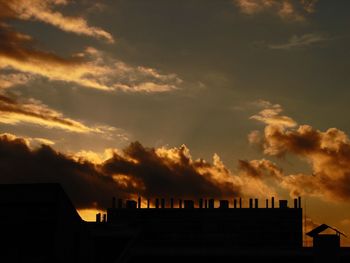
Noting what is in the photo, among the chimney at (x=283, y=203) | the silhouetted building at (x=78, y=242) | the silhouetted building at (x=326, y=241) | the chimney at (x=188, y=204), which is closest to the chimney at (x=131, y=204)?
the chimney at (x=188, y=204)

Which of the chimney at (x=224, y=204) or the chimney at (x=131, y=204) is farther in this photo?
the chimney at (x=131, y=204)

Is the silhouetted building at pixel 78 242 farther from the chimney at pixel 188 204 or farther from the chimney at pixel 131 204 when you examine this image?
the chimney at pixel 188 204

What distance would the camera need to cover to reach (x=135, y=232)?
54.7 m

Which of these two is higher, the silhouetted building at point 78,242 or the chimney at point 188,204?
the chimney at point 188,204

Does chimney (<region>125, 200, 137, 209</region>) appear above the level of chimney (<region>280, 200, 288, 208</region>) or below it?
below

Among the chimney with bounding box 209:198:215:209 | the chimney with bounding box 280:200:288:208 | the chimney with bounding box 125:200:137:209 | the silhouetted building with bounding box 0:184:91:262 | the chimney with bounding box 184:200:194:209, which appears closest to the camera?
the silhouetted building with bounding box 0:184:91:262

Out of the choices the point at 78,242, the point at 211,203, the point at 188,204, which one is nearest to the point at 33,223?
the point at 78,242

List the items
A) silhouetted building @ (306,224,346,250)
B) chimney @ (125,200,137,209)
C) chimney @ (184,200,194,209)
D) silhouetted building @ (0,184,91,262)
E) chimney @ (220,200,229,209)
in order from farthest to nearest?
chimney @ (125,200,137,209)
chimney @ (184,200,194,209)
chimney @ (220,200,229,209)
silhouetted building @ (306,224,346,250)
silhouetted building @ (0,184,91,262)

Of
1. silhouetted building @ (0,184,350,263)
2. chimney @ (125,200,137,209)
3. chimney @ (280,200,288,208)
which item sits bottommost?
silhouetted building @ (0,184,350,263)

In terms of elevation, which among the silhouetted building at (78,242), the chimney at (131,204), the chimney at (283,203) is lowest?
the silhouetted building at (78,242)

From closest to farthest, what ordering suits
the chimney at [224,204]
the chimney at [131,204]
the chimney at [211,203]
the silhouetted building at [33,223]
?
the silhouetted building at [33,223] < the chimney at [224,204] < the chimney at [211,203] < the chimney at [131,204]

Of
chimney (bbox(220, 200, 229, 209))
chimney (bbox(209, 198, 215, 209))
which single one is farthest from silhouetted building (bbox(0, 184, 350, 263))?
chimney (bbox(209, 198, 215, 209))

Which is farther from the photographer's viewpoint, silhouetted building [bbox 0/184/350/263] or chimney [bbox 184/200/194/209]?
chimney [bbox 184/200/194/209]

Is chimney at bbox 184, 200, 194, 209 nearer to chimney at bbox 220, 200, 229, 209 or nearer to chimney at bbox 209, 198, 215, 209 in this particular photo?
chimney at bbox 209, 198, 215, 209
